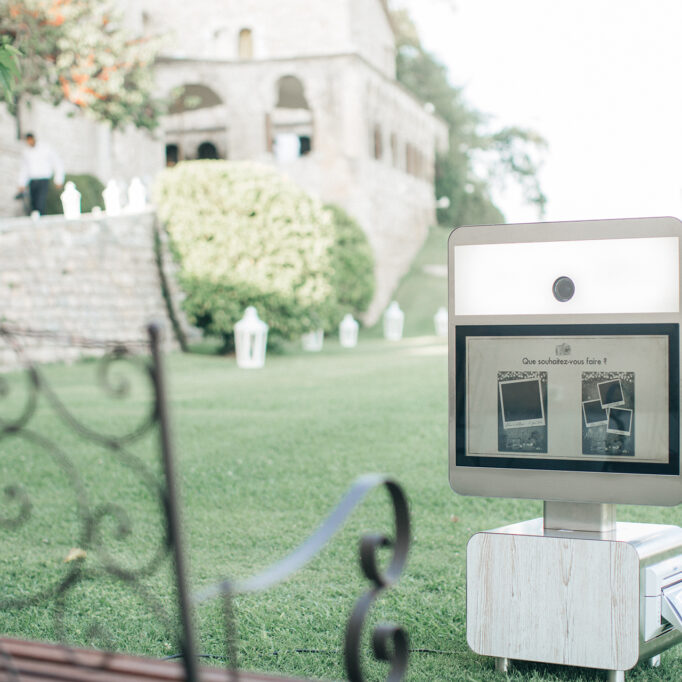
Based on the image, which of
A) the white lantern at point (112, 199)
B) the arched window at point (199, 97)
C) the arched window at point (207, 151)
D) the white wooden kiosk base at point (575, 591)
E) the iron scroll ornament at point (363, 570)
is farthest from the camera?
the arched window at point (207, 151)

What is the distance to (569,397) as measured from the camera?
300 centimetres

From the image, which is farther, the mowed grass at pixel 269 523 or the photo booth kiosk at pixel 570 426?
the mowed grass at pixel 269 523

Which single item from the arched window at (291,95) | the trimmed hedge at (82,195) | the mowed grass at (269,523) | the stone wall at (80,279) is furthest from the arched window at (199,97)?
the mowed grass at (269,523)

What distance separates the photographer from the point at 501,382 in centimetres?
307

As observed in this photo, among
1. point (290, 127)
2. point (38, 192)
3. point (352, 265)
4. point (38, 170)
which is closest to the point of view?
point (38, 170)

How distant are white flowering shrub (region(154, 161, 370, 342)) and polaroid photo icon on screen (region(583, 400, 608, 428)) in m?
16.0

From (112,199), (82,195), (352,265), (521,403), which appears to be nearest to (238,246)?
(112,199)

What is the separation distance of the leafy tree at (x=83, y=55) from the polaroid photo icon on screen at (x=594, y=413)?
53.1ft

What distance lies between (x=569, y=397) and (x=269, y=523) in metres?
2.85

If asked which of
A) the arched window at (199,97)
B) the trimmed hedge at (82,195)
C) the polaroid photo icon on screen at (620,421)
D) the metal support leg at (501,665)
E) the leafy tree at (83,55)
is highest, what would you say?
the arched window at (199,97)

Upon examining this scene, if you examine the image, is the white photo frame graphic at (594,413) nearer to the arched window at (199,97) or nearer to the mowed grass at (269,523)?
the mowed grass at (269,523)

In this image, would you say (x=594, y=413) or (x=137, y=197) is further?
(x=137, y=197)

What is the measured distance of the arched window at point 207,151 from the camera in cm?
3581

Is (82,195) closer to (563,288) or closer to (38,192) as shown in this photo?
(38,192)
